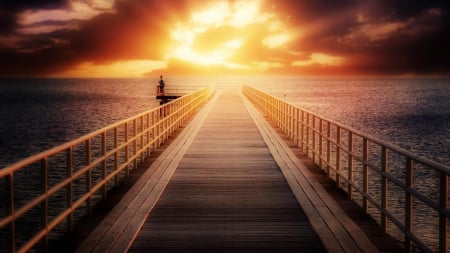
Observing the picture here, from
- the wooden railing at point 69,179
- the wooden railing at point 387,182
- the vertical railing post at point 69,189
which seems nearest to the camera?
A: the wooden railing at point 387,182

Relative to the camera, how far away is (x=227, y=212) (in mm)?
8125

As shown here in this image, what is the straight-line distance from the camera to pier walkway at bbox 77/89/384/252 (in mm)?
6488

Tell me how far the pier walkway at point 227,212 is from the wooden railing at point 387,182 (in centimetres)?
48

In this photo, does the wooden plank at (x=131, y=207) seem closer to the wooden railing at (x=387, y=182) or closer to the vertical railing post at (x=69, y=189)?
the vertical railing post at (x=69, y=189)

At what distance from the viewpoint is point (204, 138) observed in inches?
742

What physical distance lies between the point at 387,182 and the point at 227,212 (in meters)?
16.9

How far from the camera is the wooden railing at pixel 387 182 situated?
5562 millimetres

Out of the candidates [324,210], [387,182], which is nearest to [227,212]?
[324,210]

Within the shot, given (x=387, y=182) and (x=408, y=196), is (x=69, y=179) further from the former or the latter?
(x=387, y=182)

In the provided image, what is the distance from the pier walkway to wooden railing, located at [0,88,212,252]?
46 cm

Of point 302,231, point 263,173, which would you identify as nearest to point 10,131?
point 263,173

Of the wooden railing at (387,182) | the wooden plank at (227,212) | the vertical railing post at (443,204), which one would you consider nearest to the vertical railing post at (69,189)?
the wooden plank at (227,212)

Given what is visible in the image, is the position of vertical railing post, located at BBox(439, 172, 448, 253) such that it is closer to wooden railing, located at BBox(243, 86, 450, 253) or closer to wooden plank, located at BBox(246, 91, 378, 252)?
wooden railing, located at BBox(243, 86, 450, 253)

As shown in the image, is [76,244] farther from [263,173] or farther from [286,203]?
[263,173]
